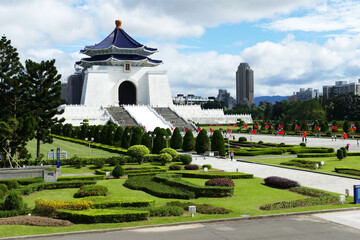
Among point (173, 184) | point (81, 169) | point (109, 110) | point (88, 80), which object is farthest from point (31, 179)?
point (88, 80)

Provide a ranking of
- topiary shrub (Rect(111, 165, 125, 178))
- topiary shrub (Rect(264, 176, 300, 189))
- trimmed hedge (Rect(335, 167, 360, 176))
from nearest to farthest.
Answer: topiary shrub (Rect(264, 176, 300, 189)) < trimmed hedge (Rect(335, 167, 360, 176)) < topiary shrub (Rect(111, 165, 125, 178))

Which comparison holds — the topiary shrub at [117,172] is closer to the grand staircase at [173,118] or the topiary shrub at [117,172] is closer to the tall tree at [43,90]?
the tall tree at [43,90]

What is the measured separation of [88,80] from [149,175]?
56.1 m

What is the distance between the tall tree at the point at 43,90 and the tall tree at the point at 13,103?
866 millimetres

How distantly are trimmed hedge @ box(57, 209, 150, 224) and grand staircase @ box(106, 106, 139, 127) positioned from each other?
142 ft

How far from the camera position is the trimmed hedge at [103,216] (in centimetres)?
1215

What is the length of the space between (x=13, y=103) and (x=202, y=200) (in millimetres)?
15997

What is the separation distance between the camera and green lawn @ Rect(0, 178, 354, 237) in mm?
11602

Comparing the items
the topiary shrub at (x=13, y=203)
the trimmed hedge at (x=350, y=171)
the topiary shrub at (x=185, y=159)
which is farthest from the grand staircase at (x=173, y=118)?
the topiary shrub at (x=13, y=203)

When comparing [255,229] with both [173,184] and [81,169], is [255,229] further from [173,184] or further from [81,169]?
[81,169]

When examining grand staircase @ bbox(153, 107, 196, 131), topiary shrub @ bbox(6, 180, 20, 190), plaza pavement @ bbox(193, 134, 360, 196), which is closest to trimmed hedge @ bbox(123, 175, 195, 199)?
topiary shrub @ bbox(6, 180, 20, 190)

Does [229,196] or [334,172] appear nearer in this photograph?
[229,196]

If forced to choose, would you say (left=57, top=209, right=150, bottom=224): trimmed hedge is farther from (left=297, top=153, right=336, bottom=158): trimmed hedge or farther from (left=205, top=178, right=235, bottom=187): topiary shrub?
(left=297, top=153, right=336, bottom=158): trimmed hedge

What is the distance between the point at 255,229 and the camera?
11648 mm
